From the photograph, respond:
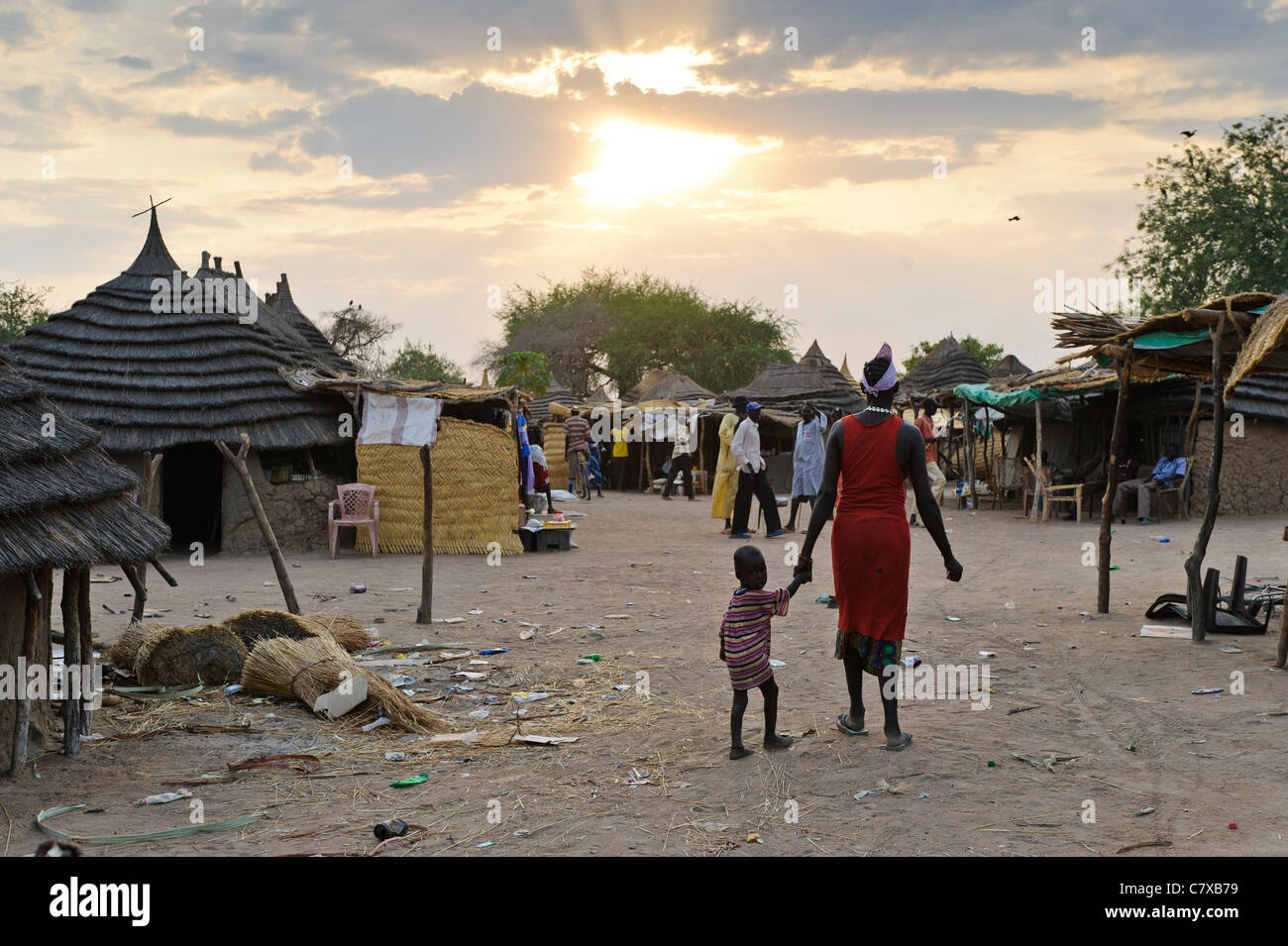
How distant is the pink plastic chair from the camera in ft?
48.4

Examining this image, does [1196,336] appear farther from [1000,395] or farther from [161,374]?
[161,374]

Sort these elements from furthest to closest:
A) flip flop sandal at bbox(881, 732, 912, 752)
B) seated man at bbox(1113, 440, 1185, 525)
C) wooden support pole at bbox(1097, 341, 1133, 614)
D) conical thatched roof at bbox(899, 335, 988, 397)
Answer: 1. conical thatched roof at bbox(899, 335, 988, 397)
2. seated man at bbox(1113, 440, 1185, 525)
3. wooden support pole at bbox(1097, 341, 1133, 614)
4. flip flop sandal at bbox(881, 732, 912, 752)

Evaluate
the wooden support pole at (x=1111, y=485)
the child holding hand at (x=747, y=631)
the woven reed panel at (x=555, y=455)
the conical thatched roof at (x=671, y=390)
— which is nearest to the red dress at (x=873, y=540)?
the child holding hand at (x=747, y=631)

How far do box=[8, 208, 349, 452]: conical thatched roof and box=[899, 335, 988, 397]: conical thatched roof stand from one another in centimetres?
2036

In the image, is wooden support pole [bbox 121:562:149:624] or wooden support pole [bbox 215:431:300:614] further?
wooden support pole [bbox 215:431:300:614]

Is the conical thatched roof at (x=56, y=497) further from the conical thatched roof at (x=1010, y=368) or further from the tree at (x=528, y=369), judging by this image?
the conical thatched roof at (x=1010, y=368)

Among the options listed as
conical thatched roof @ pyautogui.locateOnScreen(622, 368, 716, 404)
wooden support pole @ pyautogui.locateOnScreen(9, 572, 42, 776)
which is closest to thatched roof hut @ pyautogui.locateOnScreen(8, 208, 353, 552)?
wooden support pole @ pyautogui.locateOnScreen(9, 572, 42, 776)

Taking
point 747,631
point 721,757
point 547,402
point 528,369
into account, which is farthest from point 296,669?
point 547,402

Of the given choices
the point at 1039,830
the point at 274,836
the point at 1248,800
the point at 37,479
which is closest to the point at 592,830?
the point at 274,836

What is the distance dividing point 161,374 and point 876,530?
12597 millimetres

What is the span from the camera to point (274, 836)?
4367mm

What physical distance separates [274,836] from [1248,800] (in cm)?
419

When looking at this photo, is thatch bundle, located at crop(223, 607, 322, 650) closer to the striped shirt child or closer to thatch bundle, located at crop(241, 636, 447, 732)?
thatch bundle, located at crop(241, 636, 447, 732)

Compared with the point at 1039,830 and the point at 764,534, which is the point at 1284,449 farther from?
the point at 1039,830
